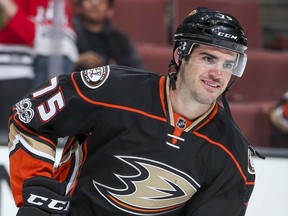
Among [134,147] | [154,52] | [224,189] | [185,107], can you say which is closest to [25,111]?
[134,147]

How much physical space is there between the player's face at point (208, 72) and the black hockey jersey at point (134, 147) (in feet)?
0.28

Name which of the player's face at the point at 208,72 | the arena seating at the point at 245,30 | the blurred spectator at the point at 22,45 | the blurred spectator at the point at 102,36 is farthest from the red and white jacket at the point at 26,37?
the player's face at the point at 208,72

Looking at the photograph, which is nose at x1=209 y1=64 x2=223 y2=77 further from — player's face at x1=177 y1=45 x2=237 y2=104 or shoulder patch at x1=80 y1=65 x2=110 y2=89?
shoulder patch at x1=80 y1=65 x2=110 y2=89

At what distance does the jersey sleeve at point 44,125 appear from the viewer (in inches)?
85.0

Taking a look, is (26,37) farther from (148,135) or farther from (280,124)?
(148,135)

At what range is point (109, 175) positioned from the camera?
2.24 meters

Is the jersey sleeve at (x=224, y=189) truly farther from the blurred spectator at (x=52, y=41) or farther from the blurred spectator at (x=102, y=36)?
the blurred spectator at (x=102, y=36)

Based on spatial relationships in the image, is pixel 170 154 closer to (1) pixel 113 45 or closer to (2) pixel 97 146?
(2) pixel 97 146

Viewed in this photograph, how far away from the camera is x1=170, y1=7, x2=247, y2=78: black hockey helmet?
216 cm

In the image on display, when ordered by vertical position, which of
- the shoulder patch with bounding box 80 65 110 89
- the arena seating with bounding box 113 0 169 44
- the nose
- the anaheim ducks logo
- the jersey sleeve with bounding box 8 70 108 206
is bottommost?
the arena seating with bounding box 113 0 169 44

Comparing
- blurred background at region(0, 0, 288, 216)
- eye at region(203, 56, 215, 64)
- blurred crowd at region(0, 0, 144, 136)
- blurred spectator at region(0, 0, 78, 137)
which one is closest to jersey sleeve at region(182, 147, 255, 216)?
eye at region(203, 56, 215, 64)

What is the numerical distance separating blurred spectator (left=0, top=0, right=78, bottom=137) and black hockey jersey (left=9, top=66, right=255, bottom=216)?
1298 millimetres

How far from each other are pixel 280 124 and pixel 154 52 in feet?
2.55

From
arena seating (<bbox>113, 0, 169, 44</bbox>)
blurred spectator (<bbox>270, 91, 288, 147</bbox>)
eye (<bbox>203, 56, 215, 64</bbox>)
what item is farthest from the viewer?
arena seating (<bbox>113, 0, 169, 44</bbox>)
